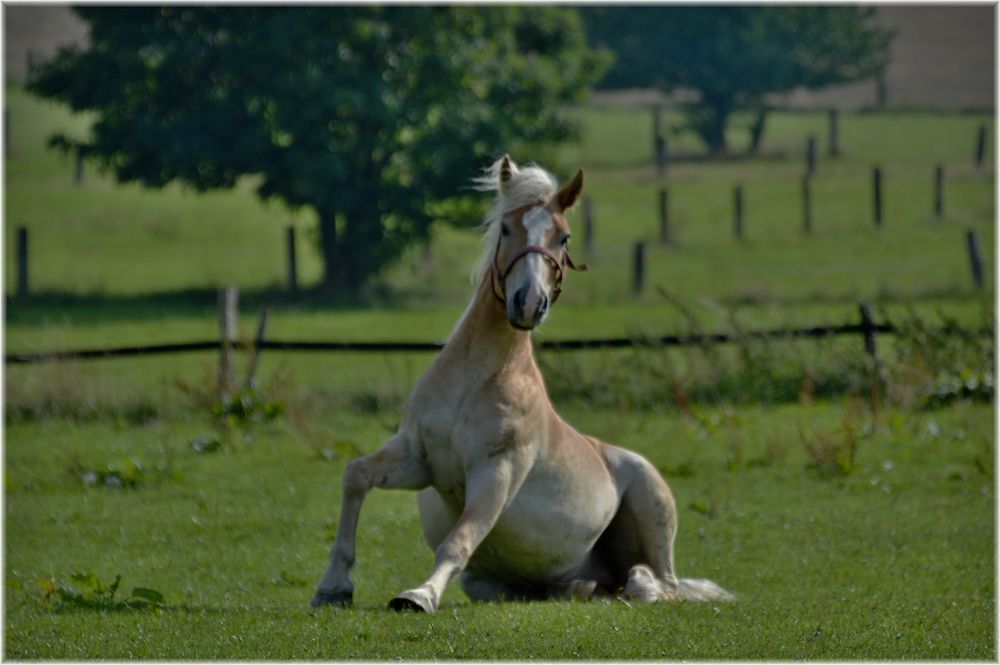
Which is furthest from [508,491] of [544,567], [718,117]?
[718,117]

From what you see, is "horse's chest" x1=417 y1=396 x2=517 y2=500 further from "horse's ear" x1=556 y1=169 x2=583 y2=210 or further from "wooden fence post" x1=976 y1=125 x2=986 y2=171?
"wooden fence post" x1=976 y1=125 x2=986 y2=171

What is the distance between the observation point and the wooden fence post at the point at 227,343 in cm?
1558

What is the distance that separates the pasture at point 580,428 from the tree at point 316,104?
5.95 feet

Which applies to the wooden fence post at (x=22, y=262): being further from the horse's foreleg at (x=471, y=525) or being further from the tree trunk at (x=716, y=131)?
the tree trunk at (x=716, y=131)

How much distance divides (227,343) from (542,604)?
8.64 meters

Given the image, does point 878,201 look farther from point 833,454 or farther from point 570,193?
point 570,193

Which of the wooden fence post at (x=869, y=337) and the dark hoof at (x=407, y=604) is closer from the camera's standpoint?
the dark hoof at (x=407, y=604)

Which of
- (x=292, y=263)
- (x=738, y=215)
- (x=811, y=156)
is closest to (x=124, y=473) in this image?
(x=292, y=263)

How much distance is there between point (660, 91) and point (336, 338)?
36470mm

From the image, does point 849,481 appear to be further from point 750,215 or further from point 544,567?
point 750,215

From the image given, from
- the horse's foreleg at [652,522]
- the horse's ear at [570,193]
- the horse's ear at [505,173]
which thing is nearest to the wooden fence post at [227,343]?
the horse's foreleg at [652,522]

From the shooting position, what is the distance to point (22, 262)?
30.3 m

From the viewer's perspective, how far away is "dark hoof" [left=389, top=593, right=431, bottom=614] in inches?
281

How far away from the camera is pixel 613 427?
14953 millimetres
